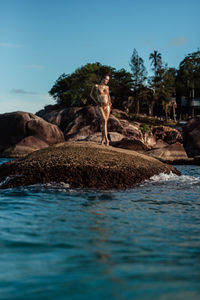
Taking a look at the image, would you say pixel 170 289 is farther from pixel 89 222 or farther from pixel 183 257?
pixel 89 222

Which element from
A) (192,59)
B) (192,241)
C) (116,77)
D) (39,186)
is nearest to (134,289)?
(192,241)

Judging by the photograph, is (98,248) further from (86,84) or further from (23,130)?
(86,84)

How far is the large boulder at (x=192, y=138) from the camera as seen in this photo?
23908mm

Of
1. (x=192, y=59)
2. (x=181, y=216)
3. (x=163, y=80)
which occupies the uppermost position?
(x=192, y=59)

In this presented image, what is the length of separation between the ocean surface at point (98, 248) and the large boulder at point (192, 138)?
1821cm

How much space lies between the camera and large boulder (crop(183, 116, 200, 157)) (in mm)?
23908

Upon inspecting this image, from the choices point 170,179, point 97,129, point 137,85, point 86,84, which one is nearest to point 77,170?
point 170,179

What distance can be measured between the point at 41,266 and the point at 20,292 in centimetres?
44

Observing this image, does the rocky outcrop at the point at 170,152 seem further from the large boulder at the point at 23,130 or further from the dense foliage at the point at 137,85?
the dense foliage at the point at 137,85

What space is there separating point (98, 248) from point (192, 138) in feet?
71.5

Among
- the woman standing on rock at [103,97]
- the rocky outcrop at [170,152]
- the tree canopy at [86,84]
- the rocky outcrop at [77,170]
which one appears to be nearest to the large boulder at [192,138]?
the rocky outcrop at [170,152]

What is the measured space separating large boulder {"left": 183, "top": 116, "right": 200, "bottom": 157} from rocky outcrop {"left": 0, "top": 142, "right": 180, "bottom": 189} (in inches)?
624

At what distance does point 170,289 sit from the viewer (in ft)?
8.35

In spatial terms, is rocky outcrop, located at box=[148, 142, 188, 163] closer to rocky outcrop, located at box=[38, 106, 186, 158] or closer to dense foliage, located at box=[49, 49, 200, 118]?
rocky outcrop, located at box=[38, 106, 186, 158]
